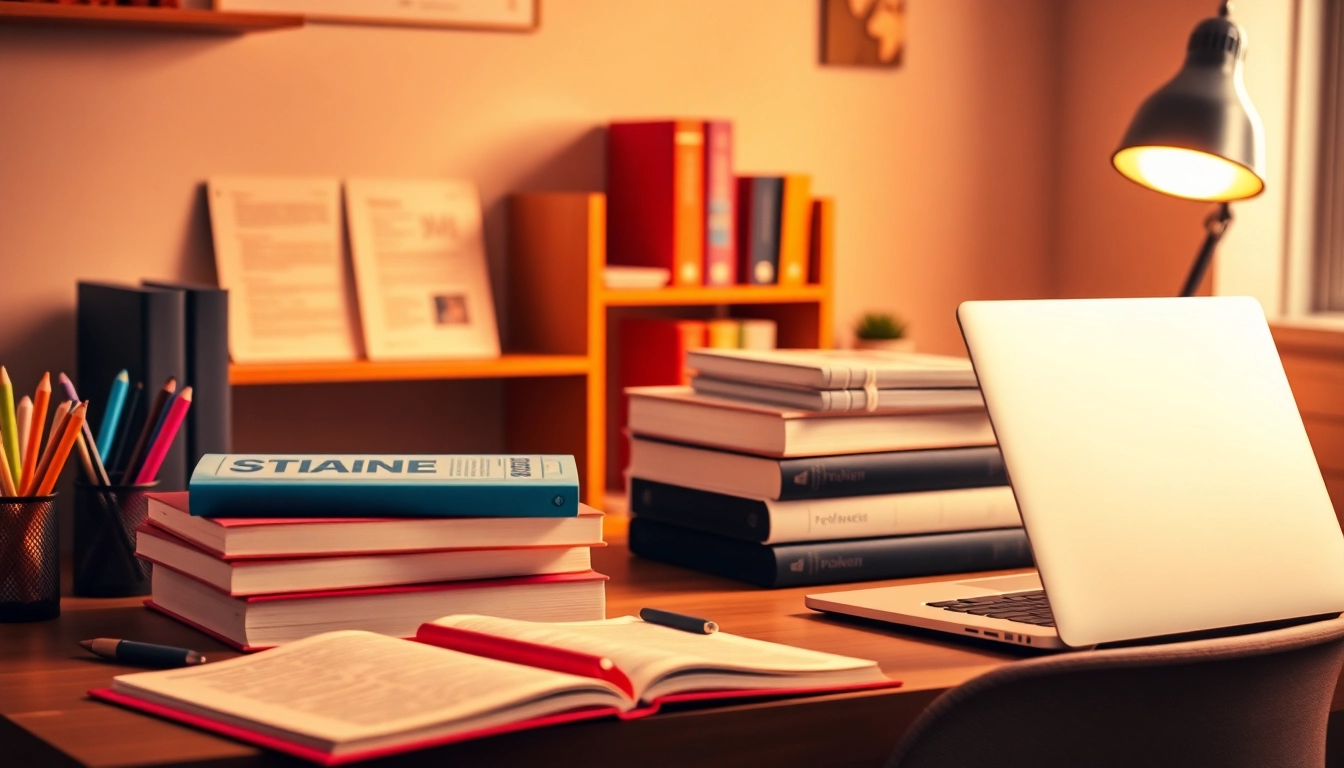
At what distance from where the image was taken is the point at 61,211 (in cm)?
237

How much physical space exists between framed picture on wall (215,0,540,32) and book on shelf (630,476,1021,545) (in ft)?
4.18

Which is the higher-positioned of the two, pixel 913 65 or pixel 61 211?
pixel 913 65

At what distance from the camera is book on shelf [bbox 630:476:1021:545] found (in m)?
1.43

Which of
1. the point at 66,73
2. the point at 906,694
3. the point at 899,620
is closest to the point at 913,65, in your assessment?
the point at 66,73

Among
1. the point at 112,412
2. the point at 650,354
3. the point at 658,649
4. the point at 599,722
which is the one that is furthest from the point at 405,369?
the point at 599,722

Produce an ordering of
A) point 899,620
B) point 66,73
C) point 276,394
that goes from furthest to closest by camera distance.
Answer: point 276,394 → point 66,73 → point 899,620

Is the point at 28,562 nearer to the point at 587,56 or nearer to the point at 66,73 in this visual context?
the point at 66,73

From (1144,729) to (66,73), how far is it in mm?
1939

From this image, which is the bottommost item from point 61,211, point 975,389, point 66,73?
point 975,389

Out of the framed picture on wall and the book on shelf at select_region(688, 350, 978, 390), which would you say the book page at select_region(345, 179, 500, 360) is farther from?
the book on shelf at select_region(688, 350, 978, 390)

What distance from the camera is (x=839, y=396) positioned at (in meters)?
1.45

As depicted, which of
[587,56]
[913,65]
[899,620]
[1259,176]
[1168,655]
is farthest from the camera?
[913,65]

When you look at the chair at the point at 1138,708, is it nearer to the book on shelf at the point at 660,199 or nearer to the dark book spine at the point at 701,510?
the dark book spine at the point at 701,510

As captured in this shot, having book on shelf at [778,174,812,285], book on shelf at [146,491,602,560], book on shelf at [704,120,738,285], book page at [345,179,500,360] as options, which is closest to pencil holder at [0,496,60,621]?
book on shelf at [146,491,602,560]
